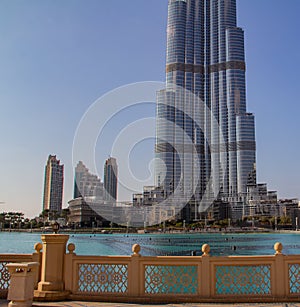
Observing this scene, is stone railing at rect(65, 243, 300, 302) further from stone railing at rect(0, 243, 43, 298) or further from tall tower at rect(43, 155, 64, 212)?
tall tower at rect(43, 155, 64, 212)

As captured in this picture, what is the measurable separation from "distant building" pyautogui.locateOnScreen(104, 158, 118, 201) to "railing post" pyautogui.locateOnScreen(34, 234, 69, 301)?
12036 centimetres

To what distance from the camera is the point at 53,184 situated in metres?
174

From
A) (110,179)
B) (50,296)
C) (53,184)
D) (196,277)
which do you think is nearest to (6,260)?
(50,296)

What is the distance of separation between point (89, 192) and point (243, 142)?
173 feet

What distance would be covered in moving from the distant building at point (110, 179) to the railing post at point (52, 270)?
4739 inches

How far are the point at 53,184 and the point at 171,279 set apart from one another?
564ft

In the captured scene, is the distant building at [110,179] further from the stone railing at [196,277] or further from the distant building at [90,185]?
the stone railing at [196,277]

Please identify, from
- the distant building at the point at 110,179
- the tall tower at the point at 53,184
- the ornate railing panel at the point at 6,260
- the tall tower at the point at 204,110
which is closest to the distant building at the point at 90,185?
the distant building at the point at 110,179

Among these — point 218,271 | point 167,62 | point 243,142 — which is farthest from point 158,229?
point 218,271

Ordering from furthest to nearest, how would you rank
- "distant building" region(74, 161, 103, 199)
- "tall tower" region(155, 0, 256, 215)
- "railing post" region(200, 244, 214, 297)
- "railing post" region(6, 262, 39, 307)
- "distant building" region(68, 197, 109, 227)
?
"distant building" region(74, 161, 103, 199)
"distant building" region(68, 197, 109, 227)
"tall tower" region(155, 0, 256, 215)
"railing post" region(200, 244, 214, 297)
"railing post" region(6, 262, 39, 307)

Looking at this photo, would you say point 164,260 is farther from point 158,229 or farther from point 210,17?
point 210,17

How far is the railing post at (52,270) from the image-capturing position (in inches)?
275

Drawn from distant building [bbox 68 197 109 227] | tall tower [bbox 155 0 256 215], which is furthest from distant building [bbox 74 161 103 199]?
tall tower [bbox 155 0 256 215]

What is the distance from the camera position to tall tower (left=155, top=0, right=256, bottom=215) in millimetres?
130500
